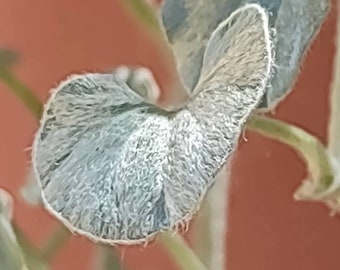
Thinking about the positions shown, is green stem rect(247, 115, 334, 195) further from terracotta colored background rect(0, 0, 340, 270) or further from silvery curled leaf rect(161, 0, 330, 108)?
terracotta colored background rect(0, 0, 340, 270)

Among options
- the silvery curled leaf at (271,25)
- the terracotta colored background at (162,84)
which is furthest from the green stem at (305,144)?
the terracotta colored background at (162,84)

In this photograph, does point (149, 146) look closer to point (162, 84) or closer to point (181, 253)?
point (181, 253)

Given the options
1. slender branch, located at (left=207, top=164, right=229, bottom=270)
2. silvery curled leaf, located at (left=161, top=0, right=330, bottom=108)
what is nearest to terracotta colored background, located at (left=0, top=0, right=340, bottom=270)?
slender branch, located at (left=207, top=164, right=229, bottom=270)

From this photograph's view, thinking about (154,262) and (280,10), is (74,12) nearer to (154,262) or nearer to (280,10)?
(154,262)

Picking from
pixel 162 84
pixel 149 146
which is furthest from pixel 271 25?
pixel 162 84

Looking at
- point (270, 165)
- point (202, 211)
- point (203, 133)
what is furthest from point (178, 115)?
point (270, 165)
